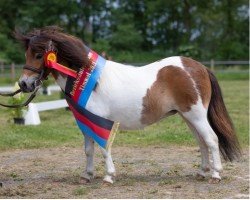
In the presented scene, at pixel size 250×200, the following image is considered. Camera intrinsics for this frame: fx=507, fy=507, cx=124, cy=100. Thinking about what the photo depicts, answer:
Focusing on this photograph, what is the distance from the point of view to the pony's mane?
591cm

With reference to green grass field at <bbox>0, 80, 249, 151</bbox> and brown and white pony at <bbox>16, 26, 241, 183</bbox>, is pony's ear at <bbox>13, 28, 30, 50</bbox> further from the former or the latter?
green grass field at <bbox>0, 80, 249, 151</bbox>

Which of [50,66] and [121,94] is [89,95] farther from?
[50,66]

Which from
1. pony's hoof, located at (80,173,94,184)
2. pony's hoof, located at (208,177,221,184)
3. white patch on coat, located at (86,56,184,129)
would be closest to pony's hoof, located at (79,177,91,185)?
pony's hoof, located at (80,173,94,184)

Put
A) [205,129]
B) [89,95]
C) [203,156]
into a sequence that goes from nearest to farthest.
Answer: [89,95] < [205,129] < [203,156]

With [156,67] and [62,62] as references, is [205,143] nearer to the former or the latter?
[156,67]

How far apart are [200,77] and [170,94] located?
0.45m

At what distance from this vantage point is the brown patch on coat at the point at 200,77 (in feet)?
20.5

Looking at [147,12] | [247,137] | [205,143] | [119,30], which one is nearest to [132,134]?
[247,137]

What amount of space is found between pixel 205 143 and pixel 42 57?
2.28 m

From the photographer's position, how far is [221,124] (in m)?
6.44

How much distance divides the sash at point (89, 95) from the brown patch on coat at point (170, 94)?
1.58ft

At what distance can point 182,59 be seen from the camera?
6.37 meters

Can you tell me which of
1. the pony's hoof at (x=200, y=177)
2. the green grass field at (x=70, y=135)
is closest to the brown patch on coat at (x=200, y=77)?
the pony's hoof at (x=200, y=177)

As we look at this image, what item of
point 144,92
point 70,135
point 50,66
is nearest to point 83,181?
point 144,92
